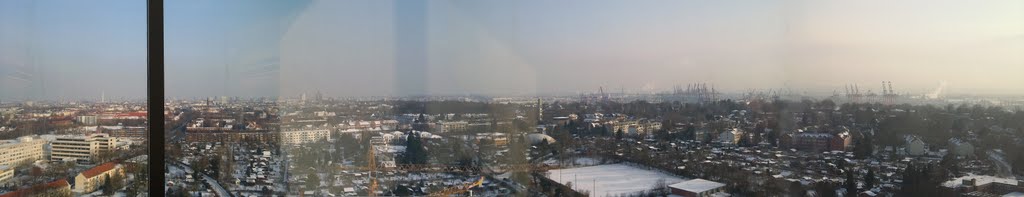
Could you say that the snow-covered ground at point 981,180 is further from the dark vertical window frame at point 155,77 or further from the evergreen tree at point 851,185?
the dark vertical window frame at point 155,77

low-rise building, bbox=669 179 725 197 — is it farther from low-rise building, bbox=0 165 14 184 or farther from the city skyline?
low-rise building, bbox=0 165 14 184

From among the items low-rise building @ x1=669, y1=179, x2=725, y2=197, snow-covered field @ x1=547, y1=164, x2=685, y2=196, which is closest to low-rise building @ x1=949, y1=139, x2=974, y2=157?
low-rise building @ x1=669, y1=179, x2=725, y2=197

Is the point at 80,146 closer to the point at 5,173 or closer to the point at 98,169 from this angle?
the point at 98,169

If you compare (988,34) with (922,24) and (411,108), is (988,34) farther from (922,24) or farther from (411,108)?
(411,108)

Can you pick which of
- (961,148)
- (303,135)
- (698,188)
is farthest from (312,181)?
(961,148)

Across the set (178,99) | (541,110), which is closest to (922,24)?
(541,110)

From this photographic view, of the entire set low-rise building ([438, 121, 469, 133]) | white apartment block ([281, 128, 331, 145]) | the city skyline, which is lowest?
white apartment block ([281, 128, 331, 145])
